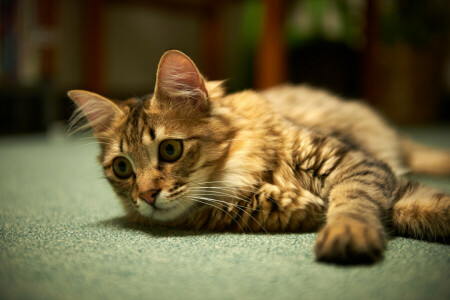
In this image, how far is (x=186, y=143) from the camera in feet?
3.36

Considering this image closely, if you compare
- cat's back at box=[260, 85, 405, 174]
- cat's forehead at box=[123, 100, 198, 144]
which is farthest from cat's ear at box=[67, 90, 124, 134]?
cat's back at box=[260, 85, 405, 174]

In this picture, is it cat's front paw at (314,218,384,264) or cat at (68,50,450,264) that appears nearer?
cat's front paw at (314,218,384,264)

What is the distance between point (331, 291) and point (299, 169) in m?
0.49

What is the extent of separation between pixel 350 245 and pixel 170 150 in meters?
0.51

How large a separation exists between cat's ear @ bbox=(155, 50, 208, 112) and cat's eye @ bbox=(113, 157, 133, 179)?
0.20 metres

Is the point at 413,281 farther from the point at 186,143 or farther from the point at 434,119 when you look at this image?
the point at 434,119

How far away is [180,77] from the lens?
106 cm

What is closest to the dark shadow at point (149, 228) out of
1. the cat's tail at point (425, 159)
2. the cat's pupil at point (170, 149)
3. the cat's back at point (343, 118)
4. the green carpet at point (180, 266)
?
the green carpet at point (180, 266)

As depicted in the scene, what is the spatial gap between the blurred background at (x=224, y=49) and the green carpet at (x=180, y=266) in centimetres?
248

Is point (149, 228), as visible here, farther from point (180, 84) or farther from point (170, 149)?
point (180, 84)

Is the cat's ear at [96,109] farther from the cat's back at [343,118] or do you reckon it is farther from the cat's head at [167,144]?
the cat's back at [343,118]

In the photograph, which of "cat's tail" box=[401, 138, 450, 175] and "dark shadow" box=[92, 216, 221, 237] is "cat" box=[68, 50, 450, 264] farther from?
"cat's tail" box=[401, 138, 450, 175]

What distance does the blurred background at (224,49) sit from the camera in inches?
130

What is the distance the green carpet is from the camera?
65 cm
